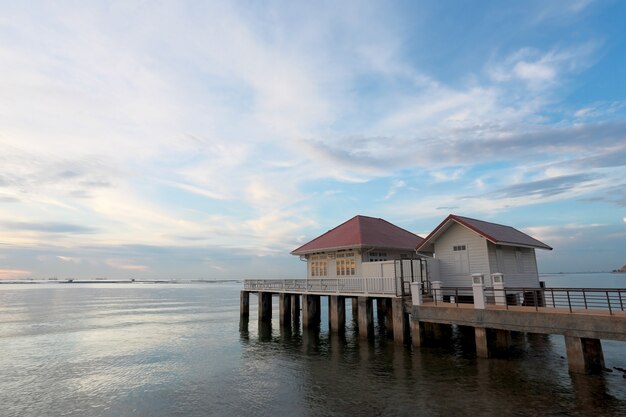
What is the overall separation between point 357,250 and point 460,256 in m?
6.83

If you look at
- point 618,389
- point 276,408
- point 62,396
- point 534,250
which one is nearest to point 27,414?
point 62,396

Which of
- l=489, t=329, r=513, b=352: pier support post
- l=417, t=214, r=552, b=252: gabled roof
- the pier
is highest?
l=417, t=214, r=552, b=252: gabled roof

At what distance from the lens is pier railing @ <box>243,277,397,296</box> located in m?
21.5

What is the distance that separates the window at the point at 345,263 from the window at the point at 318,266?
5.35ft

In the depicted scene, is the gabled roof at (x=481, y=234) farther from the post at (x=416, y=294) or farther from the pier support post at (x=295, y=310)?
the pier support post at (x=295, y=310)

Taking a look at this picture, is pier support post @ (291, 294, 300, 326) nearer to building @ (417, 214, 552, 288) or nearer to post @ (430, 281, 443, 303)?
building @ (417, 214, 552, 288)

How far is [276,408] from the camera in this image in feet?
39.6

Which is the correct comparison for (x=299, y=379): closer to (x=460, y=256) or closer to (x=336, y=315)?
(x=336, y=315)

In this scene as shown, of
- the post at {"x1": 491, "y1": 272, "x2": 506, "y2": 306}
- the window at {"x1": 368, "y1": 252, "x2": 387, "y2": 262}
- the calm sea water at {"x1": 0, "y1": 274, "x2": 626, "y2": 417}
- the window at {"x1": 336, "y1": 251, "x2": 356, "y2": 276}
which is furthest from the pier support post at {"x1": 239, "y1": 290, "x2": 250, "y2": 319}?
the post at {"x1": 491, "y1": 272, "x2": 506, "y2": 306}

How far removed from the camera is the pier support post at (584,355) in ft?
44.1

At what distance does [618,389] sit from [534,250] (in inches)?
538

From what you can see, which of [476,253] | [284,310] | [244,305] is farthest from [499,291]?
[244,305]

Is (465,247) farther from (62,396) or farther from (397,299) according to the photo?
(62,396)

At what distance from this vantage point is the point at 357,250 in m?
25.6
